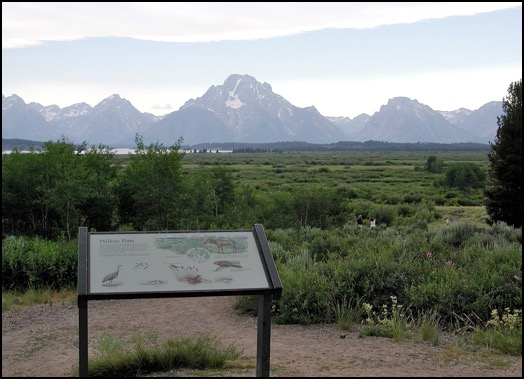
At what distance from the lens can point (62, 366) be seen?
752 centimetres

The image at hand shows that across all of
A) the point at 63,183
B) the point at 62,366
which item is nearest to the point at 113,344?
the point at 62,366

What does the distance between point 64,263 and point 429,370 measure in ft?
28.3

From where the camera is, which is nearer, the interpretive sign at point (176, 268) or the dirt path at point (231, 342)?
the interpretive sign at point (176, 268)

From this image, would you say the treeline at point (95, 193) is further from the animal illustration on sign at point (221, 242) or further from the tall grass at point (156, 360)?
the animal illustration on sign at point (221, 242)

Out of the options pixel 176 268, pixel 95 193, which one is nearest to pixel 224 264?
pixel 176 268

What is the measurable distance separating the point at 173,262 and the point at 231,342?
2.76m

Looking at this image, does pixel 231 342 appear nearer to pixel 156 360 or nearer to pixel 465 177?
pixel 156 360

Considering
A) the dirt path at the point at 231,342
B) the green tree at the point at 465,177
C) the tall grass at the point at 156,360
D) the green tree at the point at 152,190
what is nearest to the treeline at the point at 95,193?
the green tree at the point at 152,190

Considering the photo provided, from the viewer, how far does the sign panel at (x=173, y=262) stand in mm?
6422

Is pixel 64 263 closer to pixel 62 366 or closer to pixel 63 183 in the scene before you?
pixel 62 366

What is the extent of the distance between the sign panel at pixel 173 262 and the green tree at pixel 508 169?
19.8 metres

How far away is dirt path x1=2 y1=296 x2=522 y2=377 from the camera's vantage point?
279 inches

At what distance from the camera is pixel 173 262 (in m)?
6.71

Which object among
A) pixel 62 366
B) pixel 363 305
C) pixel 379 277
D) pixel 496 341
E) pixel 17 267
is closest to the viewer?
pixel 62 366
